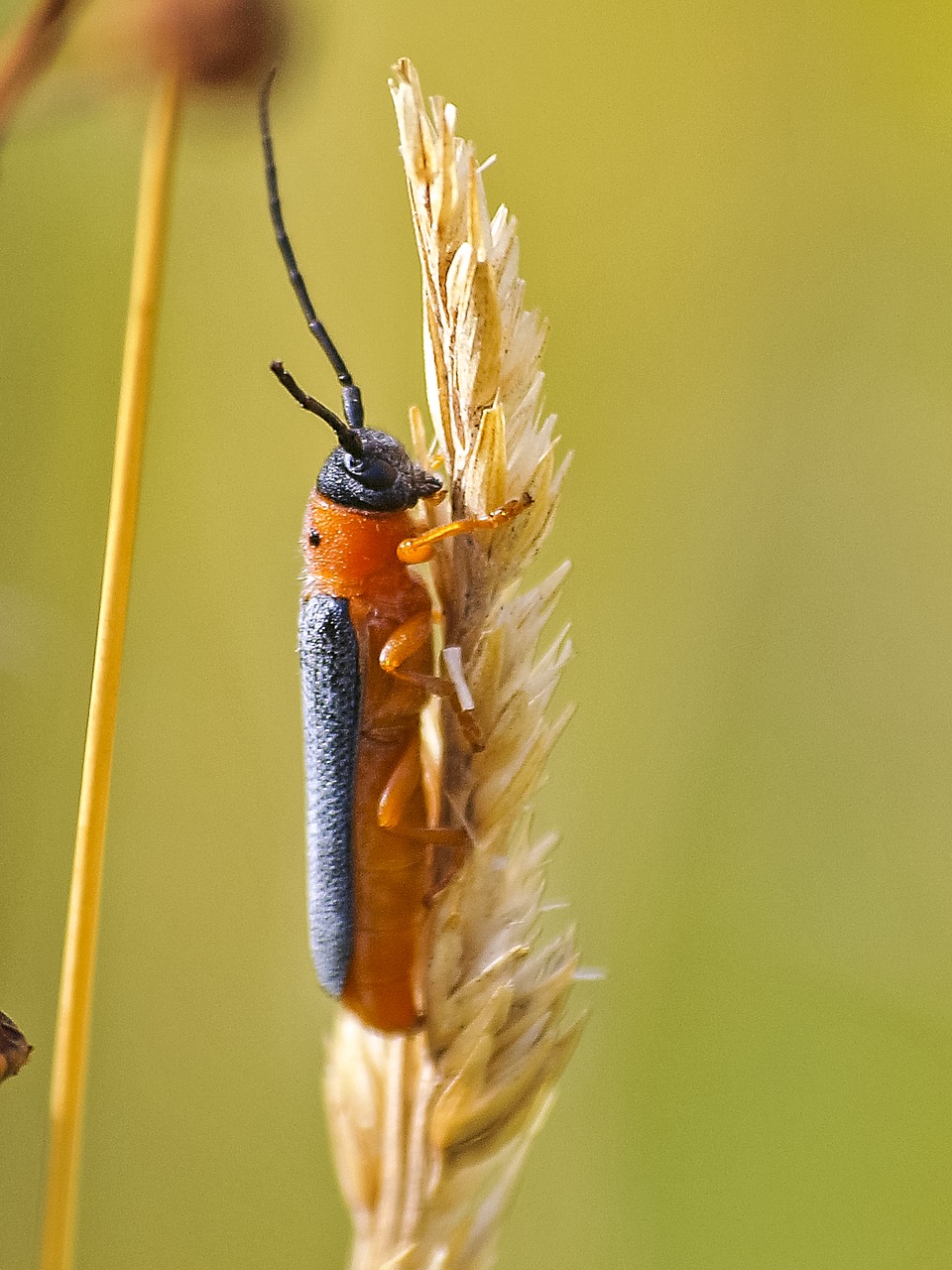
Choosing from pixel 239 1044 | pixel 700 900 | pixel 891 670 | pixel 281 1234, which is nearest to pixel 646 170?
pixel 891 670

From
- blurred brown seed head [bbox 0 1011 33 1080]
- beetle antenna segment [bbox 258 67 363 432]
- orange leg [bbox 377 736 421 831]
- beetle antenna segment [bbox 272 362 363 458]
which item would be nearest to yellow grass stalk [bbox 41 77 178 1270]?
blurred brown seed head [bbox 0 1011 33 1080]

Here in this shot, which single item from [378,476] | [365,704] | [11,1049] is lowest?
[11,1049]

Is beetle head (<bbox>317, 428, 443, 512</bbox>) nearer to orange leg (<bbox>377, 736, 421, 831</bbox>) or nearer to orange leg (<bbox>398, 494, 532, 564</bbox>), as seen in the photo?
orange leg (<bbox>398, 494, 532, 564</bbox>)

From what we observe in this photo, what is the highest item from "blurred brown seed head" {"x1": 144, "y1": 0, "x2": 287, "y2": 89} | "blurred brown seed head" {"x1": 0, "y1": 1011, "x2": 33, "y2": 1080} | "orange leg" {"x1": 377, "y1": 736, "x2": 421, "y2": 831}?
"blurred brown seed head" {"x1": 144, "y1": 0, "x2": 287, "y2": 89}

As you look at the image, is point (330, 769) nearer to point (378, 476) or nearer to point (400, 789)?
point (400, 789)

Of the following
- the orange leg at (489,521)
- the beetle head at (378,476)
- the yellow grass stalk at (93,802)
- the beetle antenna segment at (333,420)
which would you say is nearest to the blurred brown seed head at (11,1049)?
the yellow grass stalk at (93,802)

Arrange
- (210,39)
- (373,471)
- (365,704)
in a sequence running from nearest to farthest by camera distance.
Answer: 1. (210,39)
2. (373,471)
3. (365,704)

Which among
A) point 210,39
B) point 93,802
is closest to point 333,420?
point 210,39
